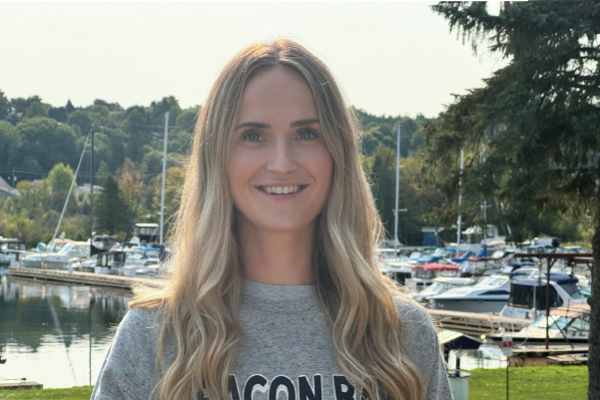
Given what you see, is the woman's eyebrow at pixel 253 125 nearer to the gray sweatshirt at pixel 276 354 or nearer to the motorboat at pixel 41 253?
the gray sweatshirt at pixel 276 354

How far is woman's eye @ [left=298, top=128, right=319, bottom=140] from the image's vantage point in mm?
2094

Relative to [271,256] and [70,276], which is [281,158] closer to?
[271,256]

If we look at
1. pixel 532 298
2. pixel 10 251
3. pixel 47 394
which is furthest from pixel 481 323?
pixel 10 251

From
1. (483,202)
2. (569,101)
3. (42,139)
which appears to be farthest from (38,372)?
(42,139)

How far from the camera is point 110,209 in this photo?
69.9 metres

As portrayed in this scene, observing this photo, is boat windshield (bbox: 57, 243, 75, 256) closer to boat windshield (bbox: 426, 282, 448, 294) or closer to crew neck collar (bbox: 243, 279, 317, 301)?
boat windshield (bbox: 426, 282, 448, 294)

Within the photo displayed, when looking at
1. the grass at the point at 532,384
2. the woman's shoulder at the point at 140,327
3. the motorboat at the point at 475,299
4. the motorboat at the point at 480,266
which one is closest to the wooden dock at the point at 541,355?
the grass at the point at 532,384

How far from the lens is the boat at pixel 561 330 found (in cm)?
2169

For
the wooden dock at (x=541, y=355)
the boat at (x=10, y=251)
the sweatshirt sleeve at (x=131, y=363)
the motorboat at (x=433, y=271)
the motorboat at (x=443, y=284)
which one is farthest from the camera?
the boat at (x=10, y=251)

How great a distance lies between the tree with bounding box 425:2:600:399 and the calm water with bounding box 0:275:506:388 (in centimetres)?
492

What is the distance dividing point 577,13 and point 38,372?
15.5 metres

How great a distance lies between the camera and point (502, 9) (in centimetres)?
949

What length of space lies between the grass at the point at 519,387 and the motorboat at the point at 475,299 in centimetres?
1411

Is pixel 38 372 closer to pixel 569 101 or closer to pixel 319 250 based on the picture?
pixel 569 101
